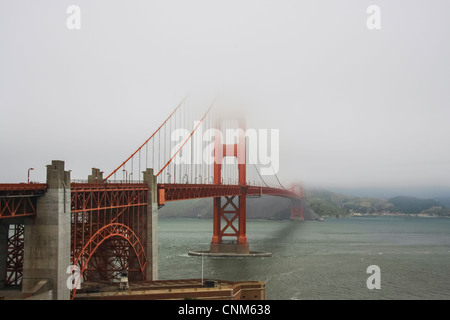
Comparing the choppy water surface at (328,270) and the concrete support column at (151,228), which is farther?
the choppy water surface at (328,270)

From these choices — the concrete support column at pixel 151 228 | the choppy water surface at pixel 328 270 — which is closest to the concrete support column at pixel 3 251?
the concrete support column at pixel 151 228

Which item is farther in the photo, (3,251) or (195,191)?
(195,191)

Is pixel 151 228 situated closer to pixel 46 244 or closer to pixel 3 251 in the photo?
pixel 3 251

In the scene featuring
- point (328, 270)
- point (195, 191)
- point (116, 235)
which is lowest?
point (328, 270)

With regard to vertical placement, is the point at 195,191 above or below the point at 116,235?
above

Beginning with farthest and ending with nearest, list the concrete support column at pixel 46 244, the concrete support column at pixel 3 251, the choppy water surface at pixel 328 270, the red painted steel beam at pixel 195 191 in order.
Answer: the red painted steel beam at pixel 195 191, the choppy water surface at pixel 328 270, the concrete support column at pixel 3 251, the concrete support column at pixel 46 244

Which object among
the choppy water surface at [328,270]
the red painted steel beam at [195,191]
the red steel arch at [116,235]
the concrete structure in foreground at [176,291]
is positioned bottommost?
the choppy water surface at [328,270]

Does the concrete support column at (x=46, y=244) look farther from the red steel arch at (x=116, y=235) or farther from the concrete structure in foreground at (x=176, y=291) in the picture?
the concrete structure in foreground at (x=176, y=291)

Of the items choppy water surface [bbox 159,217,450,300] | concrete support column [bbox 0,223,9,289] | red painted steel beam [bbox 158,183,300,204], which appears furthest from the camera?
red painted steel beam [bbox 158,183,300,204]

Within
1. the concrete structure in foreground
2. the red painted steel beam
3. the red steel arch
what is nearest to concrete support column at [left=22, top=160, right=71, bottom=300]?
the red steel arch

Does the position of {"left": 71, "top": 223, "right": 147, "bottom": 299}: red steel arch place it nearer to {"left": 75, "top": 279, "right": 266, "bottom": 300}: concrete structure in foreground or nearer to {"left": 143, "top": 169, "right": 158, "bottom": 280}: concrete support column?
{"left": 143, "top": 169, "right": 158, "bottom": 280}: concrete support column

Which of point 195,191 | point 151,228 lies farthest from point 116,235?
point 195,191

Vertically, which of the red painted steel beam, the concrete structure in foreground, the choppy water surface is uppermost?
the red painted steel beam

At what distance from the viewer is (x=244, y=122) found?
279 feet
